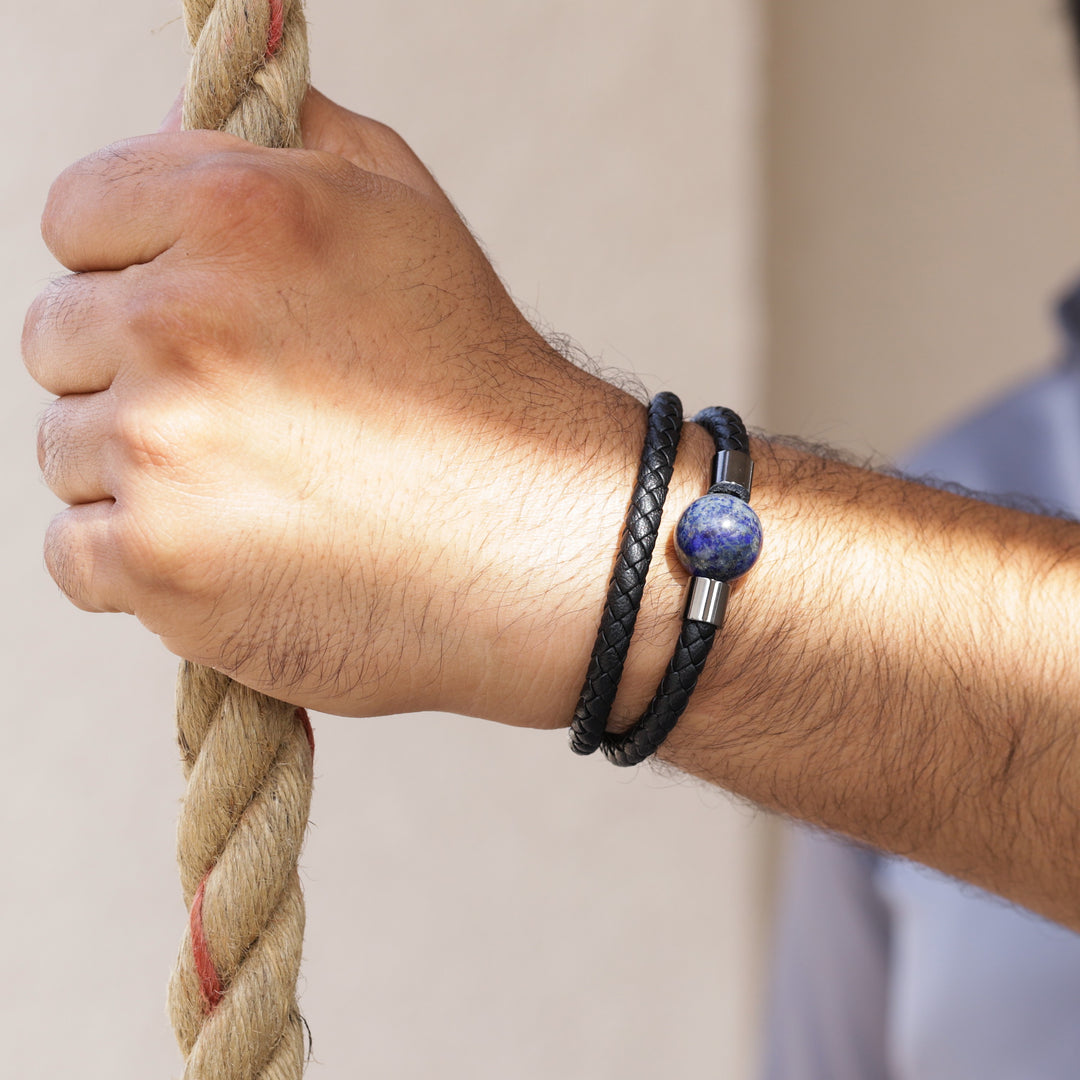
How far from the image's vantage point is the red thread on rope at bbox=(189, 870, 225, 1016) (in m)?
0.31

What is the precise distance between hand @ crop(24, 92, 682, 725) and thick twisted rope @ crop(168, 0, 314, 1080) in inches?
1.2

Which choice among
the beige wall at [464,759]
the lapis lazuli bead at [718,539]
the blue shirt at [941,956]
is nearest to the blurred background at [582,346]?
the beige wall at [464,759]

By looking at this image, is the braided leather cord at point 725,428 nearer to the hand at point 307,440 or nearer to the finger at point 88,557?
the hand at point 307,440

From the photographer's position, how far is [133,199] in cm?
29

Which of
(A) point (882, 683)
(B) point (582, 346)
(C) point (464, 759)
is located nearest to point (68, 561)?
(A) point (882, 683)

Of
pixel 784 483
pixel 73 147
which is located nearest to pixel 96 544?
pixel 784 483

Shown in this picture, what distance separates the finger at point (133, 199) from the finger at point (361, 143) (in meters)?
0.06

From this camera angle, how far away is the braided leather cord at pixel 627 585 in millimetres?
312

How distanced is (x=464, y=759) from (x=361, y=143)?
0.58m

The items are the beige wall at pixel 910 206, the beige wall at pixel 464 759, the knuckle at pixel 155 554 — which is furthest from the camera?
the beige wall at pixel 910 206

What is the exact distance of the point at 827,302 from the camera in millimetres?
1305

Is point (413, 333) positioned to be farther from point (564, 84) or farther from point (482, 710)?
point (564, 84)

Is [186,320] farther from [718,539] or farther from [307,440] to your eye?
[718,539]

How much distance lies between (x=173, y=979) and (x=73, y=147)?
501 mm
